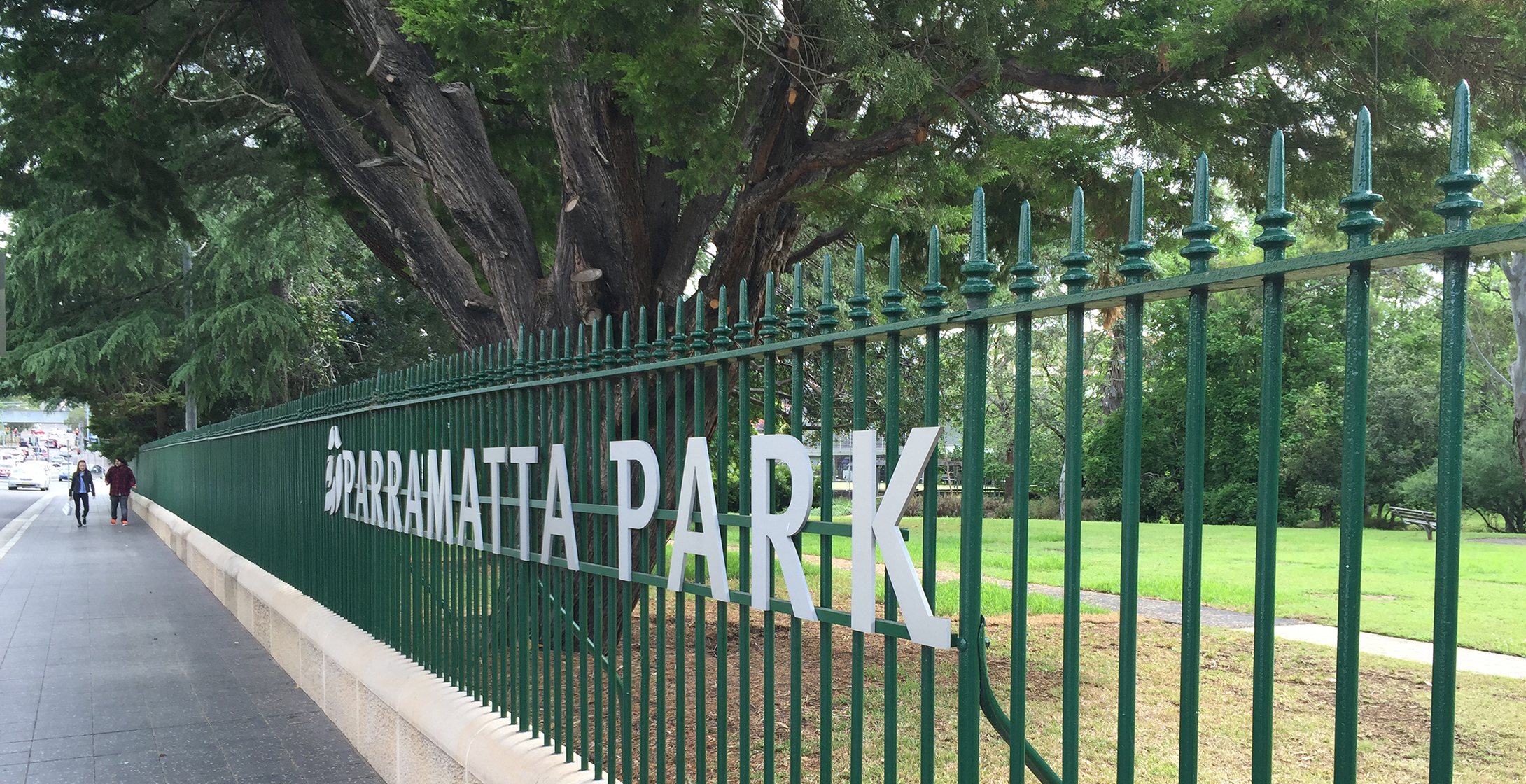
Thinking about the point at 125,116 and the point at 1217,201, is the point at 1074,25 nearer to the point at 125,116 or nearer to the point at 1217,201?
the point at 1217,201

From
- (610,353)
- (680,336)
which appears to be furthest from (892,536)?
(610,353)

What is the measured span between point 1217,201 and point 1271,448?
34.5ft

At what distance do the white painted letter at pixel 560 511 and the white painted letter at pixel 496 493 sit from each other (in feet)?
1.57

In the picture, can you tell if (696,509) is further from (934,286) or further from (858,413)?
(934,286)

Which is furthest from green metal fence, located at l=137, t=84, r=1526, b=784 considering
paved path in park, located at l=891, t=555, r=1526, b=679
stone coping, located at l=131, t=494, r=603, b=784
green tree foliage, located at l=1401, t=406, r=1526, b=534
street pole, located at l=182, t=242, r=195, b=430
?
green tree foliage, located at l=1401, t=406, r=1526, b=534

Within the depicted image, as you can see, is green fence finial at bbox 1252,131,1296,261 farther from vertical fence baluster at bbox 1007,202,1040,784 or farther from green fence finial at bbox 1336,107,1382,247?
vertical fence baluster at bbox 1007,202,1040,784

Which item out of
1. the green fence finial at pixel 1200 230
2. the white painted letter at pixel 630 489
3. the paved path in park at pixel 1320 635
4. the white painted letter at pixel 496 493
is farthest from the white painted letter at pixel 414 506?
the green fence finial at pixel 1200 230

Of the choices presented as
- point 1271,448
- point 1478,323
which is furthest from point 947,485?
point 1271,448

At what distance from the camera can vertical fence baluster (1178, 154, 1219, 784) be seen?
2.19 meters

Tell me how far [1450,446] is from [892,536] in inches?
50.4

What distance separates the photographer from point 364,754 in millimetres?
6680

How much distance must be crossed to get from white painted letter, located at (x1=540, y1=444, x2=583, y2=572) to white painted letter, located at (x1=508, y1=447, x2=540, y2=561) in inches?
5.4

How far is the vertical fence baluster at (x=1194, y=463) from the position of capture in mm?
2186

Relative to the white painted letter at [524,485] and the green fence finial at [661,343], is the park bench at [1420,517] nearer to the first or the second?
the white painted letter at [524,485]
